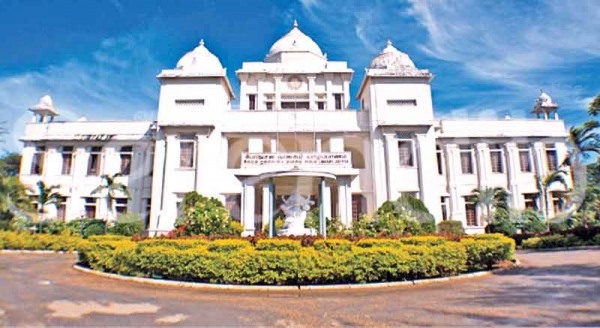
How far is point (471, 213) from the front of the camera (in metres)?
24.9

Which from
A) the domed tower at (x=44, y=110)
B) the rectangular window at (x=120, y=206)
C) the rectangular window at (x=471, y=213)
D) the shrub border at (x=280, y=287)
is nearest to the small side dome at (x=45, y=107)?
the domed tower at (x=44, y=110)

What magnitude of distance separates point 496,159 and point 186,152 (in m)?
22.3

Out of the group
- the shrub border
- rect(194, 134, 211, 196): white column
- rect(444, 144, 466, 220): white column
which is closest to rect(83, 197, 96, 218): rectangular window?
rect(194, 134, 211, 196): white column

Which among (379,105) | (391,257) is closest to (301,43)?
(379,105)

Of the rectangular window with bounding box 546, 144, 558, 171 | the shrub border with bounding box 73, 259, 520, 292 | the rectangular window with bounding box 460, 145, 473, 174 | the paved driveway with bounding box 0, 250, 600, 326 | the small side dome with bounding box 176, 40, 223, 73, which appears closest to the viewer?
the paved driveway with bounding box 0, 250, 600, 326

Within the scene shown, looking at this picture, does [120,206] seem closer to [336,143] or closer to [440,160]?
[336,143]

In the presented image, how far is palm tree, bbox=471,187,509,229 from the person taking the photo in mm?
22984

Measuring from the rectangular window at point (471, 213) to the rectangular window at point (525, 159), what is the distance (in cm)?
471

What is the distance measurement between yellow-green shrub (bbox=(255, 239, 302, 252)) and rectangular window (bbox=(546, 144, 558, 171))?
25.0 meters

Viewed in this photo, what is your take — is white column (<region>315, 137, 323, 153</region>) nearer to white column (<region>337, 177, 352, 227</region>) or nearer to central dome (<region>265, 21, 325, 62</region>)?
white column (<region>337, 177, 352, 227</region>)

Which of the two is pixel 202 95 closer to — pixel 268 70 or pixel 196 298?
pixel 268 70

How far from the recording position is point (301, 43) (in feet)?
98.1

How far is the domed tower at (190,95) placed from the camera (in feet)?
75.5

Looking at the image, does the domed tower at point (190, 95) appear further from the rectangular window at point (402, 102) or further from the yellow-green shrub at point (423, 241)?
the yellow-green shrub at point (423, 241)
